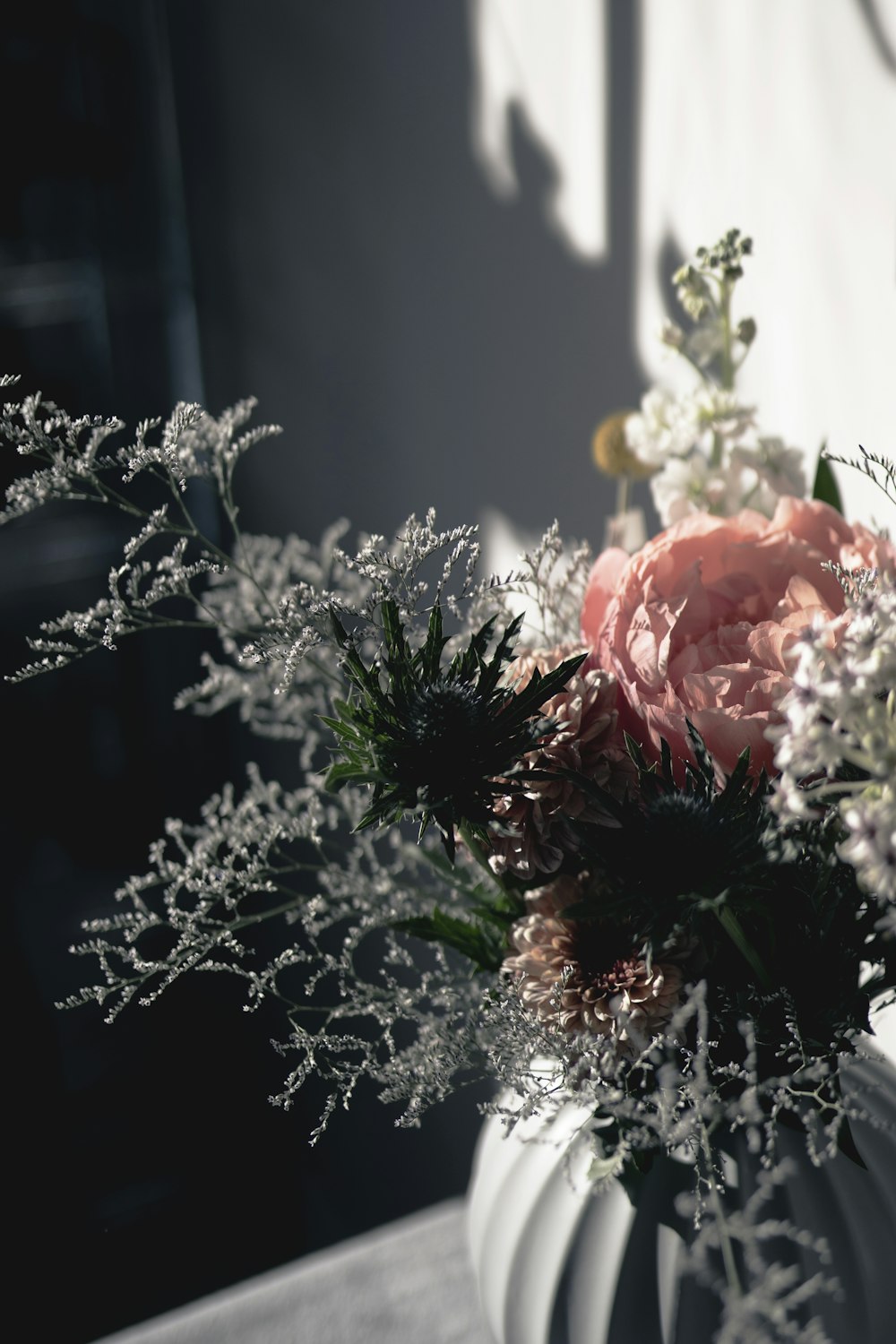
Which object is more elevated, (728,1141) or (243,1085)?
(728,1141)

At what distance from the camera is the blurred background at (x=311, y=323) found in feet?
2.45

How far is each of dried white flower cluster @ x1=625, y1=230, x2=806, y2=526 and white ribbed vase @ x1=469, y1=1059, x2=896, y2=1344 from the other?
28cm

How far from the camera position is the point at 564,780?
0.49 m

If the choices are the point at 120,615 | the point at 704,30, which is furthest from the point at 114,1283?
the point at 704,30

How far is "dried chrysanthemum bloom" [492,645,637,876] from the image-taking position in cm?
49

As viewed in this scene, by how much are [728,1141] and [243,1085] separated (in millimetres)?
1684

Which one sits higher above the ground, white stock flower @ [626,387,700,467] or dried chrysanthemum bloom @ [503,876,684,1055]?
white stock flower @ [626,387,700,467]

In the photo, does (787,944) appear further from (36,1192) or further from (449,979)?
(36,1192)

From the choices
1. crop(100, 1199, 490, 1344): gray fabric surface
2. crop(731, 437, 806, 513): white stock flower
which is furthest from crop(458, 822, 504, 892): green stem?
crop(100, 1199, 490, 1344): gray fabric surface

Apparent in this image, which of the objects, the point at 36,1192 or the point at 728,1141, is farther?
the point at 36,1192

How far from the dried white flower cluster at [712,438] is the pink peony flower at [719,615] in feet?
0.25

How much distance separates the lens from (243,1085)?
206 cm

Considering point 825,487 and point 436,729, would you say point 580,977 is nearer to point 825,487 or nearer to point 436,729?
point 436,729

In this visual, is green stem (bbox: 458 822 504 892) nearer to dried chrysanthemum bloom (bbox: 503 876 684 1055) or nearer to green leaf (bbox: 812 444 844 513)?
dried chrysanthemum bloom (bbox: 503 876 684 1055)
